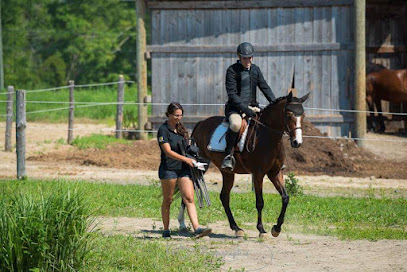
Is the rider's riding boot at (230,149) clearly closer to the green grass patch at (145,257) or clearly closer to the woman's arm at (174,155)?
the woman's arm at (174,155)

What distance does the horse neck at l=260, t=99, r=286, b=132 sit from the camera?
11814mm

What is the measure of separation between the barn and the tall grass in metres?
13.4

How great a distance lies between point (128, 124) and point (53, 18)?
3297 cm

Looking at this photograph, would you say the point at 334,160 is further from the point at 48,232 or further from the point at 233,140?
the point at 48,232

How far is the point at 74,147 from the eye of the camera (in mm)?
21984

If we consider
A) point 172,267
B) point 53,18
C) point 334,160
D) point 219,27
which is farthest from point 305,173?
point 53,18

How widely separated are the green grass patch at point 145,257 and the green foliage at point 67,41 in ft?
123

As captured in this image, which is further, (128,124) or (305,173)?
(128,124)

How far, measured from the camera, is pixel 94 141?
73.0 feet

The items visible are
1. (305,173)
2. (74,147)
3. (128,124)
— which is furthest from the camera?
(128,124)

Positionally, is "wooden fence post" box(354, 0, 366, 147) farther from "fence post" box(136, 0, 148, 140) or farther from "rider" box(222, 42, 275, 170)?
"rider" box(222, 42, 275, 170)

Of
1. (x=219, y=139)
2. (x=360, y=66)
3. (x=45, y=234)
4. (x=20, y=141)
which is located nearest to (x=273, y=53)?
(x=360, y=66)

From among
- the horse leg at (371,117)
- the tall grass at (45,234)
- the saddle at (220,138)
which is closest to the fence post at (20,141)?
the saddle at (220,138)

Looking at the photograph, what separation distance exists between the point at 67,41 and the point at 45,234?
149 ft
